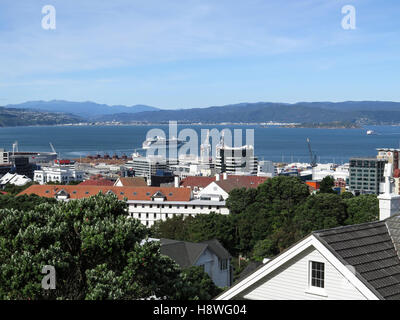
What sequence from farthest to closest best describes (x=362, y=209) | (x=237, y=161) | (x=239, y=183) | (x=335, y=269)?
1. (x=237, y=161)
2. (x=239, y=183)
3. (x=362, y=209)
4. (x=335, y=269)

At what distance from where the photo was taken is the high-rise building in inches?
3893

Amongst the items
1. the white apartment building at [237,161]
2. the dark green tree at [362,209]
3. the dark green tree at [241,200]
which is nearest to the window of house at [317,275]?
the dark green tree at [362,209]

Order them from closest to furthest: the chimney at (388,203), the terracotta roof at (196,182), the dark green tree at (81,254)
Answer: the chimney at (388,203) → the dark green tree at (81,254) → the terracotta roof at (196,182)

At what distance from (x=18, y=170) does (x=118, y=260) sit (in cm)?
11692

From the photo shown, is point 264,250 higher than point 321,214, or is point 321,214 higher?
point 321,214

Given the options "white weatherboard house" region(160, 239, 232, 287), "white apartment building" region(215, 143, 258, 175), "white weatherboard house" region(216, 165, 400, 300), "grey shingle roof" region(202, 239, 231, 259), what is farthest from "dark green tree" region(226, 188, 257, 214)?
"white apartment building" region(215, 143, 258, 175)

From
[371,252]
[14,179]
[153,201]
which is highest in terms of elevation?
[371,252]

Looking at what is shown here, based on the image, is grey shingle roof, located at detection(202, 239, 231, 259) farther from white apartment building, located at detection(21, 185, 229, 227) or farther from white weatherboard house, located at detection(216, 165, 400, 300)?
white apartment building, located at detection(21, 185, 229, 227)

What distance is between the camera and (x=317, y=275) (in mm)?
6824

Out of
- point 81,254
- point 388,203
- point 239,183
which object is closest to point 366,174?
point 239,183

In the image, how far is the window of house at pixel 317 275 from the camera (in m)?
6.77

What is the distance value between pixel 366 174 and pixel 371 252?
97354 mm

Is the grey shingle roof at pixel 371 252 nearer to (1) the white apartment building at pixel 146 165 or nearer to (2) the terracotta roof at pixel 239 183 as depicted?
(2) the terracotta roof at pixel 239 183

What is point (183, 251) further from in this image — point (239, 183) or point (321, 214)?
point (239, 183)
